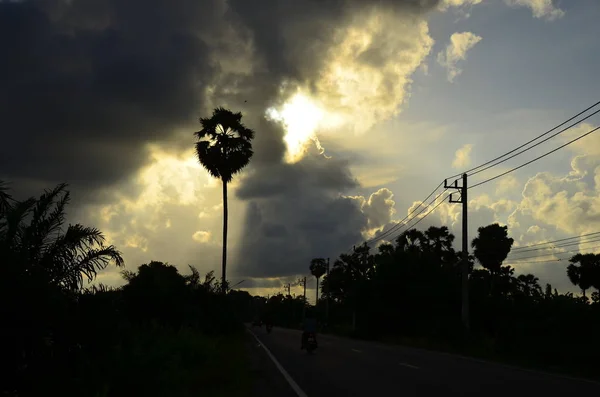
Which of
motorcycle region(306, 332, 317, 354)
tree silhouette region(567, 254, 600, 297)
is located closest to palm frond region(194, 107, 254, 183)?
motorcycle region(306, 332, 317, 354)

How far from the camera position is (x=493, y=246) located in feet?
237

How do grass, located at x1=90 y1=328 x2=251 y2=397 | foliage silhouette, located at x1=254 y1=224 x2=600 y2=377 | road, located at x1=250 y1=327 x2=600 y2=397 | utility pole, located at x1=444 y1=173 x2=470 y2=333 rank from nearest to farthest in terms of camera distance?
grass, located at x1=90 y1=328 x2=251 y2=397, road, located at x1=250 y1=327 x2=600 y2=397, foliage silhouette, located at x1=254 y1=224 x2=600 y2=377, utility pole, located at x1=444 y1=173 x2=470 y2=333

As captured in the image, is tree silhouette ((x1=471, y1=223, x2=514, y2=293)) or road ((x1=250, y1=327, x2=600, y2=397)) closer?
road ((x1=250, y1=327, x2=600, y2=397))

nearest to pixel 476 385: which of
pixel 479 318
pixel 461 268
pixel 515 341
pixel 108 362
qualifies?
pixel 108 362

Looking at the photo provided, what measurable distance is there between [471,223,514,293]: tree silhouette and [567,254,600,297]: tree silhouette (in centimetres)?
850

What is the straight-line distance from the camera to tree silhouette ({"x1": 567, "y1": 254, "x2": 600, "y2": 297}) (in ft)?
203

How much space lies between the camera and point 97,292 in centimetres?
1145

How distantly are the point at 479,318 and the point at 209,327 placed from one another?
72.9 feet

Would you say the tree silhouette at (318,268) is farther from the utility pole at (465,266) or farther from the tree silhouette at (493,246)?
the utility pole at (465,266)

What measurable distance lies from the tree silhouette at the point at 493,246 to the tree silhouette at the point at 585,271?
8.50 meters

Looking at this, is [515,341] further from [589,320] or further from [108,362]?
[108,362]

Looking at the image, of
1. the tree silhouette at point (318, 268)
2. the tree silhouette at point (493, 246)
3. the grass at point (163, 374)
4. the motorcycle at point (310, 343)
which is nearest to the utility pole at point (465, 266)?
the motorcycle at point (310, 343)

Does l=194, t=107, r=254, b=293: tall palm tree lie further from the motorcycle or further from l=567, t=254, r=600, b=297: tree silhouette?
l=567, t=254, r=600, b=297: tree silhouette

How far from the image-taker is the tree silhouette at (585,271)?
61.8m
